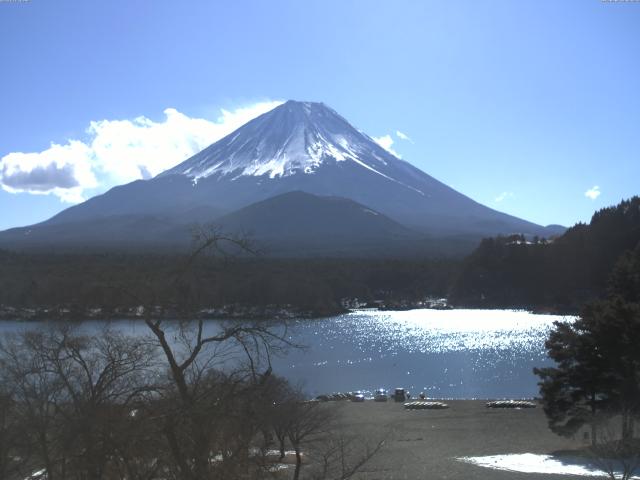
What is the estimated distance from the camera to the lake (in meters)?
26.8

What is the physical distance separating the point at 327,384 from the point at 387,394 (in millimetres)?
2953

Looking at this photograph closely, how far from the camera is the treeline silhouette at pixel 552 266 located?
2404 inches

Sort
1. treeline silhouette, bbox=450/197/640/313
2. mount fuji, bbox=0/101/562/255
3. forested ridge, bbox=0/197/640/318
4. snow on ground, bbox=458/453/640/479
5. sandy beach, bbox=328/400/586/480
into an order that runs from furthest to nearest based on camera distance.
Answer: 1. mount fuji, bbox=0/101/562/255
2. treeline silhouette, bbox=450/197/640/313
3. forested ridge, bbox=0/197/640/318
4. sandy beach, bbox=328/400/586/480
5. snow on ground, bbox=458/453/640/479

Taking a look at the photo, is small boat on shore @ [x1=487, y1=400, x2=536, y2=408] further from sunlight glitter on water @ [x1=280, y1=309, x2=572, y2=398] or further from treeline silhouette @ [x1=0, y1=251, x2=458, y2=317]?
treeline silhouette @ [x1=0, y1=251, x2=458, y2=317]

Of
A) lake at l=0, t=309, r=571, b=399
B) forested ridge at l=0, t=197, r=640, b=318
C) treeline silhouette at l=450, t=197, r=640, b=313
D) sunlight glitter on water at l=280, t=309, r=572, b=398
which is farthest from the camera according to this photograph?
treeline silhouette at l=450, t=197, r=640, b=313

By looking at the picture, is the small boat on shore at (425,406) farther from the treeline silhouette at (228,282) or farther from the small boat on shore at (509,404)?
the treeline silhouette at (228,282)

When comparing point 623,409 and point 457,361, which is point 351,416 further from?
point 457,361

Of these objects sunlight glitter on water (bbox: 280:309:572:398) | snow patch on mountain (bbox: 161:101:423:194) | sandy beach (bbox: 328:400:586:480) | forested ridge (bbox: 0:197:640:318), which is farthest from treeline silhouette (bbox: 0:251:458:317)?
snow patch on mountain (bbox: 161:101:423:194)

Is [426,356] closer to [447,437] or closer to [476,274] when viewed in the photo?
[447,437]

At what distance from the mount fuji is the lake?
41385 millimetres

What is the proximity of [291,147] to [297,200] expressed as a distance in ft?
103

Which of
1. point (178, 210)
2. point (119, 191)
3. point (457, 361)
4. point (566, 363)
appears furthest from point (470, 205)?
point (566, 363)

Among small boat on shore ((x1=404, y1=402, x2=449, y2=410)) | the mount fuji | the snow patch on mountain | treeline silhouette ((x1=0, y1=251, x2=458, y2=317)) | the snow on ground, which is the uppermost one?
the snow patch on mountain

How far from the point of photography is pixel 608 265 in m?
59.4
